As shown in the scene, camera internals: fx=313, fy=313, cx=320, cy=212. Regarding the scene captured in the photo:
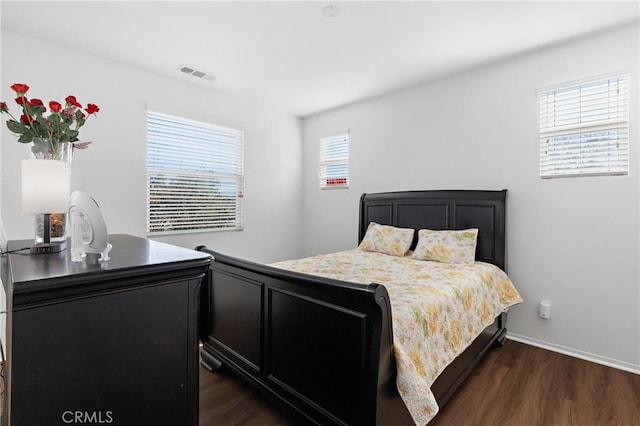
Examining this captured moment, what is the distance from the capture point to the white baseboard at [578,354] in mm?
2432

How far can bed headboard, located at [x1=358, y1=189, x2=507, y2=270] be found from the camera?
2.96 metres

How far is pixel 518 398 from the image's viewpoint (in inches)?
80.7

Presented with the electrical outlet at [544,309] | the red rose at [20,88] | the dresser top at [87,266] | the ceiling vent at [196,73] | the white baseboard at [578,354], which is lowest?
the white baseboard at [578,354]

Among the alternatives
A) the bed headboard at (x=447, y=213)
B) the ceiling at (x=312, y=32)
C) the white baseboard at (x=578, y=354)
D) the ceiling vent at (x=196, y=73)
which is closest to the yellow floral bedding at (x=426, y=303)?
the bed headboard at (x=447, y=213)

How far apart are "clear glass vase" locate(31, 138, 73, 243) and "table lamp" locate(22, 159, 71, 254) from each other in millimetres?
17

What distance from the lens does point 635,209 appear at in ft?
7.89

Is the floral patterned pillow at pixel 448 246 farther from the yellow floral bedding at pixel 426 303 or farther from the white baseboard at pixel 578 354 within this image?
the white baseboard at pixel 578 354

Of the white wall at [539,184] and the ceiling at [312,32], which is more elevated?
the ceiling at [312,32]

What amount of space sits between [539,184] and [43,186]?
11.3 ft

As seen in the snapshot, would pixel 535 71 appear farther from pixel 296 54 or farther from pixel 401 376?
pixel 401 376

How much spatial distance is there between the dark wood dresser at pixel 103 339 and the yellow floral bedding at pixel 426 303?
97cm

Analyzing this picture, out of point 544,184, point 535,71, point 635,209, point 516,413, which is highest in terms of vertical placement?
point 535,71

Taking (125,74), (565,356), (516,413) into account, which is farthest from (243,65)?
(565,356)

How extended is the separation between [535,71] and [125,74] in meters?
3.89
